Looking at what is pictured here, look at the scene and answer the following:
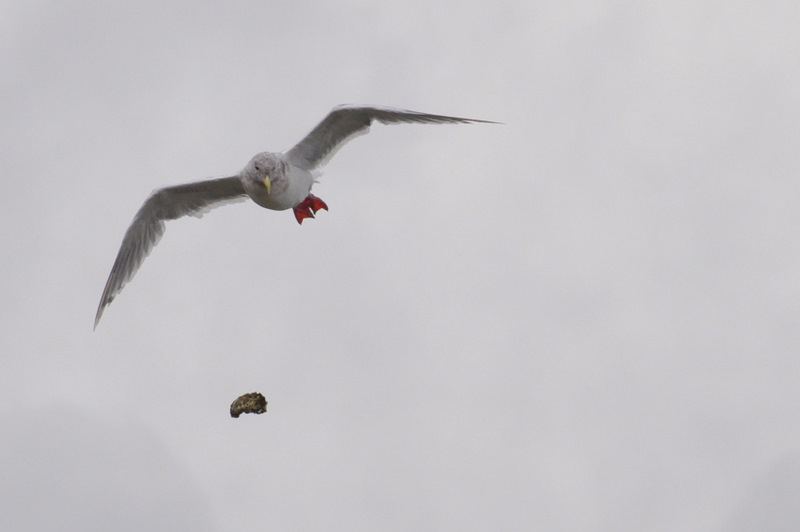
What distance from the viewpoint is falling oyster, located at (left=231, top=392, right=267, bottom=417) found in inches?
1025

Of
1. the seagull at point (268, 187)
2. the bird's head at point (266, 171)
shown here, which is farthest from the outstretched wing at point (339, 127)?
the bird's head at point (266, 171)

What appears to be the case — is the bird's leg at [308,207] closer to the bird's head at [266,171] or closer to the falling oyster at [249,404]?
the bird's head at [266,171]

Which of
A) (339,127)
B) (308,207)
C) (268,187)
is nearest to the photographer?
(268,187)

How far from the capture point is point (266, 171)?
27266mm

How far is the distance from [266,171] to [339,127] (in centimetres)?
183

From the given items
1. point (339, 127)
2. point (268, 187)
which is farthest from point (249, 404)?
point (339, 127)

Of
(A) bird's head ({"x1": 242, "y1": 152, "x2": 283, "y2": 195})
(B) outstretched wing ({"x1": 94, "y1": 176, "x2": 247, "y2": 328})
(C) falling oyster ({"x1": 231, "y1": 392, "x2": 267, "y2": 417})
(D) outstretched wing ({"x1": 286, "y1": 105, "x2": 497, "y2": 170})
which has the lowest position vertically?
(C) falling oyster ({"x1": 231, "y1": 392, "x2": 267, "y2": 417})

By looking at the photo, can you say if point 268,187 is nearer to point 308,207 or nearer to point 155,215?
point 308,207

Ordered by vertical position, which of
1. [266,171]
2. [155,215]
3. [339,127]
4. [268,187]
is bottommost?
[268,187]

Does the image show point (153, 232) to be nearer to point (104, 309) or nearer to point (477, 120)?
point (104, 309)

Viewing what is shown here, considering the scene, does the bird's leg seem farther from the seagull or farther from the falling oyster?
the falling oyster

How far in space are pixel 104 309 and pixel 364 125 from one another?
24.9 feet

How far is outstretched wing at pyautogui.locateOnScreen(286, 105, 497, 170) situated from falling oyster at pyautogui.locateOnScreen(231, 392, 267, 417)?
493 centimetres

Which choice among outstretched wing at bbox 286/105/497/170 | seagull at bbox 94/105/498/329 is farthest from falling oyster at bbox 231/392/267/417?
outstretched wing at bbox 286/105/497/170
